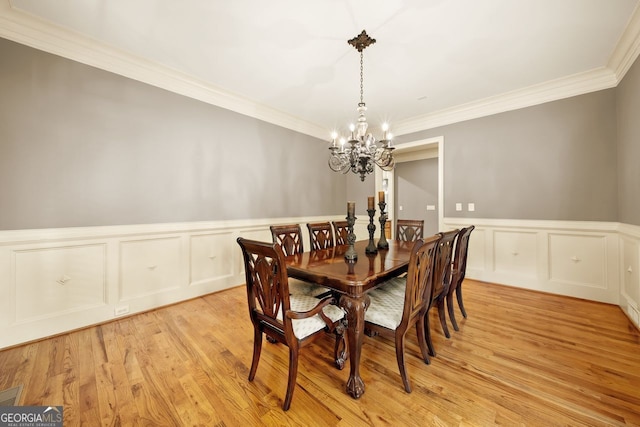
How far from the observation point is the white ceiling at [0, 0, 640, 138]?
6.27ft

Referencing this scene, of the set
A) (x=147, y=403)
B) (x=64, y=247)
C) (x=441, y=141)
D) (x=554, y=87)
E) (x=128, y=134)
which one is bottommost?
(x=147, y=403)

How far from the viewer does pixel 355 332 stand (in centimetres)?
142

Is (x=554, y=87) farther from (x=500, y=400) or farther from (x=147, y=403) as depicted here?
(x=147, y=403)

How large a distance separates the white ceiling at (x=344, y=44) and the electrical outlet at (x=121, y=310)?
2.40 metres

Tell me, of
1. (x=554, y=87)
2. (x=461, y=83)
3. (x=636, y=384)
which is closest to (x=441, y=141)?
(x=461, y=83)

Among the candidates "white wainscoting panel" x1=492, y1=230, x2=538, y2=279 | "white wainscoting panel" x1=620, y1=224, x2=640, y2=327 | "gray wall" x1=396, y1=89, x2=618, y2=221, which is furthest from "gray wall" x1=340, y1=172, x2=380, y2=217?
"white wainscoting panel" x1=620, y1=224, x2=640, y2=327

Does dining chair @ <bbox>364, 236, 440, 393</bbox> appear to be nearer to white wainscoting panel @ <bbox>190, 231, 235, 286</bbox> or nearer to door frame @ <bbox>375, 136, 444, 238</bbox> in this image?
white wainscoting panel @ <bbox>190, 231, 235, 286</bbox>

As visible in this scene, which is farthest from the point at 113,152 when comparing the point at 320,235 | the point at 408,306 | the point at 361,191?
the point at 361,191

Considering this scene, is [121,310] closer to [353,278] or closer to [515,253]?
[353,278]

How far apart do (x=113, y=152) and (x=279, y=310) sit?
2390mm

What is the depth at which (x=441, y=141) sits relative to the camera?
3.93 m

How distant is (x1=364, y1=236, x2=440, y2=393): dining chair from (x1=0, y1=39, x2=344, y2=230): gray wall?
2.46 metres

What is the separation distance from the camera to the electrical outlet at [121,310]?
2.45 meters

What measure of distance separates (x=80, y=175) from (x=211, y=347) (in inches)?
78.8
